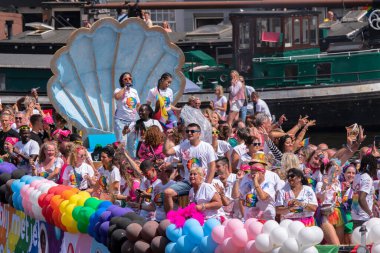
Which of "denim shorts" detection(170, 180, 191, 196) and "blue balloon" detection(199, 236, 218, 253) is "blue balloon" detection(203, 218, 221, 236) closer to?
"blue balloon" detection(199, 236, 218, 253)

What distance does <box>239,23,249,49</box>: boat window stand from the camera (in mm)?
33594

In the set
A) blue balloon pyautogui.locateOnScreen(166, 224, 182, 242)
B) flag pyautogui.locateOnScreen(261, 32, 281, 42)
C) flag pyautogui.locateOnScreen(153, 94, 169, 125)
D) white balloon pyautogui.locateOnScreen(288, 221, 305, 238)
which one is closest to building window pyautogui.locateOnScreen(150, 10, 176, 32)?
flag pyautogui.locateOnScreen(261, 32, 281, 42)

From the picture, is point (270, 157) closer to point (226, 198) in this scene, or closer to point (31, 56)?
point (226, 198)

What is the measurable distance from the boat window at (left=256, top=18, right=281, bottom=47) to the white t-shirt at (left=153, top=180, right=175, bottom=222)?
20932 mm

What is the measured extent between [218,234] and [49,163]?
6052 mm

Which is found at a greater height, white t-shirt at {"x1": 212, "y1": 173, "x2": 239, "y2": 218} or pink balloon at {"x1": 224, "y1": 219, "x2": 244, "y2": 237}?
pink balloon at {"x1": 224, "y1": 219, "x2": 244, "y2": 237}

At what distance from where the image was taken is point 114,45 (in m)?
23.2

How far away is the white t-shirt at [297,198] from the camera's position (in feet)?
38.9

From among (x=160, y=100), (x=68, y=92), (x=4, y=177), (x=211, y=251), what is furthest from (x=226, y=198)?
(x=68, y=92)

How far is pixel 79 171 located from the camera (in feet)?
49.3

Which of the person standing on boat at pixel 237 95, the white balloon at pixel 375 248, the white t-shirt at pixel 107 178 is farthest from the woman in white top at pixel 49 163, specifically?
the person standing on boat at pixel 237 95

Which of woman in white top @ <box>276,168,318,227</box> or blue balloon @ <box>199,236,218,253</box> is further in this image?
woman in white top @ <box>276,168,318,227</box>

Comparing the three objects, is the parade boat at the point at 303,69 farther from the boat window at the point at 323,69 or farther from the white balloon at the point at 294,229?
the white balloon at the point at 294,229

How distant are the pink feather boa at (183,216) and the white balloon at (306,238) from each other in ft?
5.86
